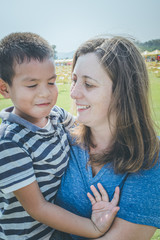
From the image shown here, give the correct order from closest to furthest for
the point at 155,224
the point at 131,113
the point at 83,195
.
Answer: the point at 155,224 → the point at 83,195 → the point at 131,113

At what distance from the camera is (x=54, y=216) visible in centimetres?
159

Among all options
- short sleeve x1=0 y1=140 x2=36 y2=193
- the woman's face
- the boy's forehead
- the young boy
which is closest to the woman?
the woman's face

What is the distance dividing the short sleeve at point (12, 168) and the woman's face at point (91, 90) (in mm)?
705

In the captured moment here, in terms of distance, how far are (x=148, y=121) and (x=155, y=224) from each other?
35.3 inches

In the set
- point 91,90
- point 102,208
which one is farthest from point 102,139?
point 102,208

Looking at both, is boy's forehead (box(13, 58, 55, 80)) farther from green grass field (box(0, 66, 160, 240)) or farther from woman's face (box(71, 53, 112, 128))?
green grass field (box(0, 66, 160, 240))

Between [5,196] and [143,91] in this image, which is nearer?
[5,196]

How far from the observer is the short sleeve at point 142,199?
1.42 metres

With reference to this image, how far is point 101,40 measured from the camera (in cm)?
191

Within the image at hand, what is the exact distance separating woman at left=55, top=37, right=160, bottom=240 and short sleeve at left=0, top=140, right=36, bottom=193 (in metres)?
0.48

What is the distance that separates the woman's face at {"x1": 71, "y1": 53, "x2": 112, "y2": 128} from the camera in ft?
5.74

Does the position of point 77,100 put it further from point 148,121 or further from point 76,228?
point 76,228

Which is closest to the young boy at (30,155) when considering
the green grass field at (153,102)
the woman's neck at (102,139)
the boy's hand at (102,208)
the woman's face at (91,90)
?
the boy's hand at (102,208)

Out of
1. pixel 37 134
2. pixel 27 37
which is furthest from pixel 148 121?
pixel 27 37
